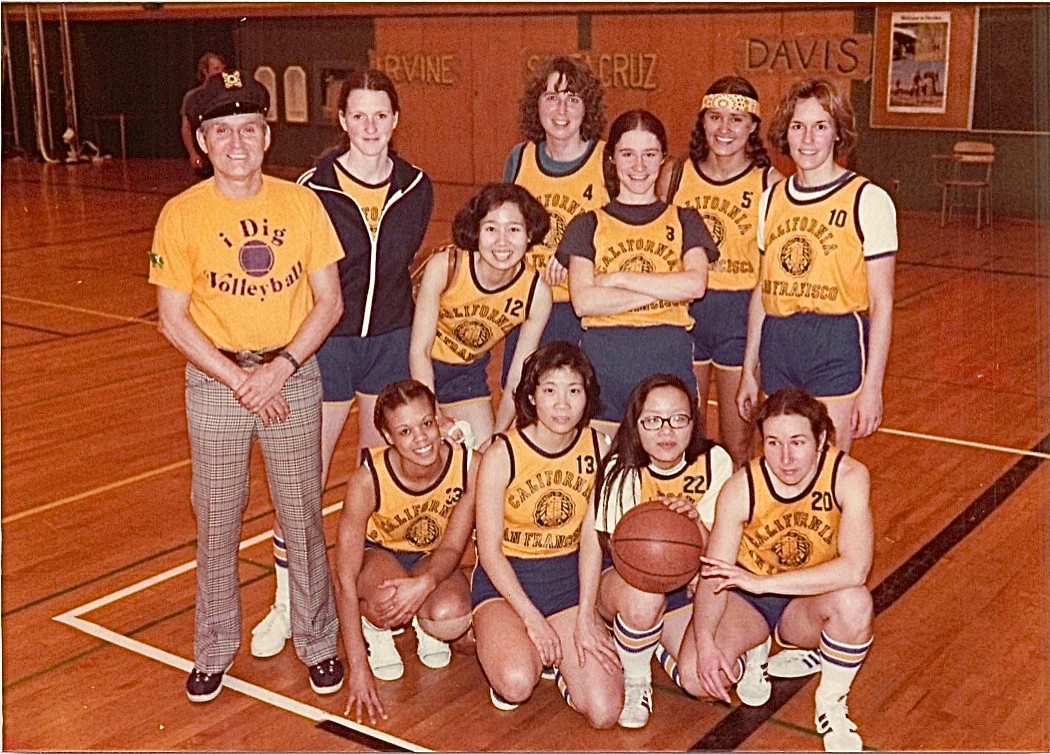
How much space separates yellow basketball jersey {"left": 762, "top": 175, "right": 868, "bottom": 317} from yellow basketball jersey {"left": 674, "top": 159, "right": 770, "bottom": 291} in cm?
51

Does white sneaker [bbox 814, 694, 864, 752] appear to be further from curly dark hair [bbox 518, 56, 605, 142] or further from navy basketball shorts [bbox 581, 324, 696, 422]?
curly dark hair [bbox 518, 56, 605, 142]

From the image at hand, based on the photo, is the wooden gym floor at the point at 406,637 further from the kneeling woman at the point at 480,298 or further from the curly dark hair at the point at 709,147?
the curly dark hair at the point at 709,147

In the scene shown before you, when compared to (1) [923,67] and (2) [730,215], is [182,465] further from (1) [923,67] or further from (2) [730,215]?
(1) [923,67]

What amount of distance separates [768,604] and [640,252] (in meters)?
1.31

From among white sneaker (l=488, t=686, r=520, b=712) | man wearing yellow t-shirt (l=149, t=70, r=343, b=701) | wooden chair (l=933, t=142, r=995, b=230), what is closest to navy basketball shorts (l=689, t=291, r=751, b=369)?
man wearing yellow t-shirt (l=149, t=70, r=343, b=701)

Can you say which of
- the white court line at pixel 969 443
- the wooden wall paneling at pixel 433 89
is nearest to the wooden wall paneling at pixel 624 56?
the wooden wall paneling at pixel 433 89

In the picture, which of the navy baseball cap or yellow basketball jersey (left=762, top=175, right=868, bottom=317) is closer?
the navy baseball cap

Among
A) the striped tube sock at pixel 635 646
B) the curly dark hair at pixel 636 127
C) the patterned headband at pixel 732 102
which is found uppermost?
the patterned headband at pixel 732 102

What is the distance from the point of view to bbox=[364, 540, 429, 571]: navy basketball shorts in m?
4.34

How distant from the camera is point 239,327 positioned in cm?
380

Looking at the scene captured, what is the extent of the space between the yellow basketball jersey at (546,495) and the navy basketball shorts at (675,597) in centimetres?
15

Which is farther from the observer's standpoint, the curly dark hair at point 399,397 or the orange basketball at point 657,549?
the curly dark hair at point 399,397

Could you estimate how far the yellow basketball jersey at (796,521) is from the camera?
3.86m

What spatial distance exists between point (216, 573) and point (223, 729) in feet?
1.64
